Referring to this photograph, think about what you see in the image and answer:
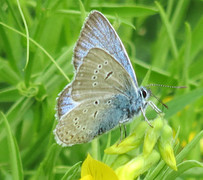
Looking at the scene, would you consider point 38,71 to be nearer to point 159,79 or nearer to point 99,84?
point 159,79

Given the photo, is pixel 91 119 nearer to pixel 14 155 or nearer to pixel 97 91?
pixel 97 91

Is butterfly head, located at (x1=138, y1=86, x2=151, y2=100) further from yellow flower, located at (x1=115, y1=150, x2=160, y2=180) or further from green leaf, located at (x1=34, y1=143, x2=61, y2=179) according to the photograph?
green leaf, located at (x1=34, y1=143, x2=61, y2=179)

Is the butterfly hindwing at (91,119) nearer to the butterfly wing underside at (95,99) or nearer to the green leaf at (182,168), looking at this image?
the butterfly wing underside at (95,99)

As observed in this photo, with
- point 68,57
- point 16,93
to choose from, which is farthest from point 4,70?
point 68,57

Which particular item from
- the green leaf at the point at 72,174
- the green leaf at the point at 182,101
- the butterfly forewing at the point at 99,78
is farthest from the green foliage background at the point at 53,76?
the green leaf at the point at 72,174

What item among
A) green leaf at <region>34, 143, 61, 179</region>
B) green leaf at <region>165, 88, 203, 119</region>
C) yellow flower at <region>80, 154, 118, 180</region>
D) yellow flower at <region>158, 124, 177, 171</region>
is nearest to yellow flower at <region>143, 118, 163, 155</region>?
yellow flower at <region>158, 124, 177, 171</region>

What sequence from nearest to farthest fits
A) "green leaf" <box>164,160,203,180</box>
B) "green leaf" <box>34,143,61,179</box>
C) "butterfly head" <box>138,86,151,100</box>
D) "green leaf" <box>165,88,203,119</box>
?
"green leaf" <box>164,160,203,180</box>, "green leaf" <box>34,143,61,179</box>, "butterfly head" <box>138,86,151,100</box>, "green leaf" <box>165,88,203,119</box>
